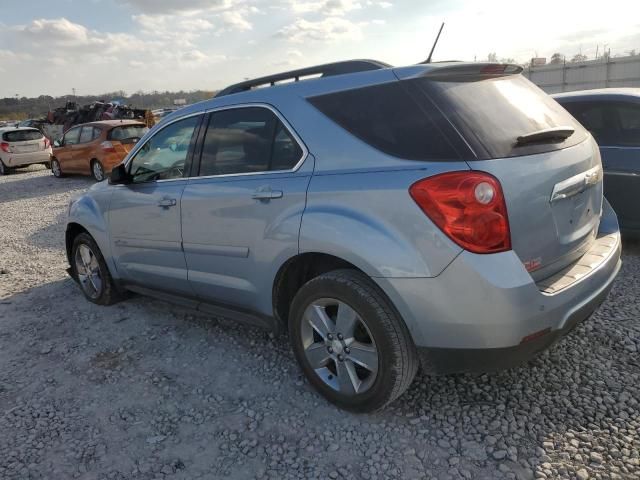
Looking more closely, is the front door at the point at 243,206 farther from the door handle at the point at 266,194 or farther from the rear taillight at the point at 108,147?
the rear taillight at the point at 108,147

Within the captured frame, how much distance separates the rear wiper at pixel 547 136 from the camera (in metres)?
2.50

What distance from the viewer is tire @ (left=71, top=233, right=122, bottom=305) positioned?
466 cm

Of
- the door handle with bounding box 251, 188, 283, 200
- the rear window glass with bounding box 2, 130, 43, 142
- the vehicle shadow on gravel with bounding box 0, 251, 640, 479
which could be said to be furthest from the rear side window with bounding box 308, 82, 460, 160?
the rear window glass with bounding box 2, 130, 43, 142

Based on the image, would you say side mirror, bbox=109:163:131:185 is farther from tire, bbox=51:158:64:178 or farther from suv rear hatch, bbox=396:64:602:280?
tire, bbox=51:158:64:178

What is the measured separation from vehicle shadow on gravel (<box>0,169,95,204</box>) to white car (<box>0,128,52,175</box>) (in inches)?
30.3

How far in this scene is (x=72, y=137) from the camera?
48.5 ft

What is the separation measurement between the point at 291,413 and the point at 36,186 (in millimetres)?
14334

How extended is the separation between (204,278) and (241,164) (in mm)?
841

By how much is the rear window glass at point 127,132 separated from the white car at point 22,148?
17.0 ft

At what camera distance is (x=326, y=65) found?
3.06 meters

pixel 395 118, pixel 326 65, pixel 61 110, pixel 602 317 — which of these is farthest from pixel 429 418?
pixel 61 110

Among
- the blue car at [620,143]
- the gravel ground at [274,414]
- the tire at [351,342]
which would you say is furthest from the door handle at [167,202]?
the blue car at [620,143]

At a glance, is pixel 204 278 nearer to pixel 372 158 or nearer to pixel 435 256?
pixel 372 158

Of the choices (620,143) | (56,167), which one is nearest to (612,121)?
(620,143)
